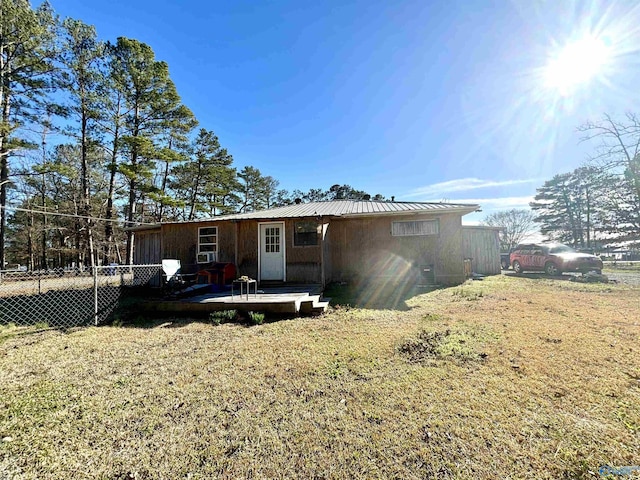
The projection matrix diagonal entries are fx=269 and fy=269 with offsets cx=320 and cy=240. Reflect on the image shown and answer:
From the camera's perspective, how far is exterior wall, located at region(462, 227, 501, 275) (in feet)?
42.6

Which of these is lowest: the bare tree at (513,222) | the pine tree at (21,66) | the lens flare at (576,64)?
the bare tree at (513,222)

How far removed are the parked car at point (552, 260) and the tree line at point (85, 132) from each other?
341 inches

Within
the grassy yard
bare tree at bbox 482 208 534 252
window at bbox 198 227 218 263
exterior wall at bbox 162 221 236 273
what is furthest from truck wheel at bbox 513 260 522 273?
bare tree at bbox 482 208 534 252

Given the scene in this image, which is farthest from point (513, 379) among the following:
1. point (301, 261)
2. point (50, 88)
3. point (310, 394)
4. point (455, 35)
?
point (50, 88)

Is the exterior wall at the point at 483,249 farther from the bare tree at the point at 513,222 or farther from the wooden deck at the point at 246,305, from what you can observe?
the bare tree at the point at 513,222

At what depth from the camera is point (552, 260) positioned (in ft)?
39.5

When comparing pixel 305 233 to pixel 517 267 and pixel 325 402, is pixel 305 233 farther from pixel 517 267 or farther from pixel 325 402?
pixel 517 267

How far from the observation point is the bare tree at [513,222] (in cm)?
3275

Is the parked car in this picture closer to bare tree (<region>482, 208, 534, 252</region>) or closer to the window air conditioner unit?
the window air conditioner unit

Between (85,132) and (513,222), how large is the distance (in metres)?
41.8

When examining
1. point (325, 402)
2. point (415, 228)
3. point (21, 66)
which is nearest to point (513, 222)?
point (415, 228)

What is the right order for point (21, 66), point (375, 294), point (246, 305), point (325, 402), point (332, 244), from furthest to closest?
point (21, 66) < point (332, 244) < point (375, 294) < point (246, 305) < point (325, 402)

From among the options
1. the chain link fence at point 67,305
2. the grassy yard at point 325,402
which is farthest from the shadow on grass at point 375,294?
the chain link fence at point 67,305

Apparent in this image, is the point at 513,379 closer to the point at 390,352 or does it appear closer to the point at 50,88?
the point at 390,352
